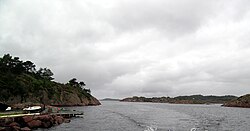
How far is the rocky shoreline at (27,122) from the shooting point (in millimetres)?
45500

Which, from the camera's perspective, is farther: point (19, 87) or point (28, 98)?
point (28, 98)

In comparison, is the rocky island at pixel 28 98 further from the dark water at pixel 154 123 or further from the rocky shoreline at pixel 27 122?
the dark water at pixel 154 123

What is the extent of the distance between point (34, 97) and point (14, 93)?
67.9ft

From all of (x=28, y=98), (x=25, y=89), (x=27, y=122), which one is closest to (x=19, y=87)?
(x=25, y=89)

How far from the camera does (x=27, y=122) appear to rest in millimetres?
50969

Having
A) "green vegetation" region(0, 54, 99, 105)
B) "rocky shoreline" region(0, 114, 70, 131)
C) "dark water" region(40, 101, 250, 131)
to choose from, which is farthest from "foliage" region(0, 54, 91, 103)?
"rocky shoreline" region(0, 114, 70, 131)

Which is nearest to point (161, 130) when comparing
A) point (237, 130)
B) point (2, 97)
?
point (237, 130)

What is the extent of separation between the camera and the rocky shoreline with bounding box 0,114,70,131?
149 ft

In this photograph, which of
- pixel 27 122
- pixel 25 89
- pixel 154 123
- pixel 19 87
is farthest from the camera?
pixel 25 89

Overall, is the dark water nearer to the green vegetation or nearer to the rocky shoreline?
the rocky shoreline

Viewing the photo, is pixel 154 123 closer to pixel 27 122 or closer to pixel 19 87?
pixel 27 122

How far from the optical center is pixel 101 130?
171 ft

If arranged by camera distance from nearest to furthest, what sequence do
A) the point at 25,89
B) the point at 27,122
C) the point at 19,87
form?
the point at 27,122 → the point at 19,87 → the point at 25,89

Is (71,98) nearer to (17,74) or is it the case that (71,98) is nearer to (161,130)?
(17,74)
